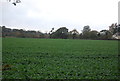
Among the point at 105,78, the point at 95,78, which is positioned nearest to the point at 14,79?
the point at 95,78

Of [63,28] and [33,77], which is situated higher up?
[63,28]

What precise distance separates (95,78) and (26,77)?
3716mm

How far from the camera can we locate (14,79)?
27.3 feet

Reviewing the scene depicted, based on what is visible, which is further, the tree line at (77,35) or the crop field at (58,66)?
the tree line at (77,35)

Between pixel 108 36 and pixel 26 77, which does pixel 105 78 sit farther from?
pixel 108 36

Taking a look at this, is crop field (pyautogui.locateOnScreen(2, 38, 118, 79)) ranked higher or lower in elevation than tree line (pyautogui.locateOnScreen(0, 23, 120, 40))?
lower

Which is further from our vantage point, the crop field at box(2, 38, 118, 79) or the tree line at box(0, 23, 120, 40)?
the tree line at box(0, 23, 120, 40)

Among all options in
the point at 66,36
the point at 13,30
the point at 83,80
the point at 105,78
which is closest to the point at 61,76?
the point at 83,80

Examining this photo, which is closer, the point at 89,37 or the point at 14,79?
the point at 14,79

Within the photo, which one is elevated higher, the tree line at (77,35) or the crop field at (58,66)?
the tree line at (77,35)

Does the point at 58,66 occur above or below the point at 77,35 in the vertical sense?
below

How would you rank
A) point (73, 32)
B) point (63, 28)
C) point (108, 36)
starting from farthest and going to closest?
1. point (73, 32)
2. point (63, 28)
3. point (108, 36)

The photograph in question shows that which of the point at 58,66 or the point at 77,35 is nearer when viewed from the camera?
the point at 58,66

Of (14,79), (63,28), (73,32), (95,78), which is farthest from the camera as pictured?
(73,32)
